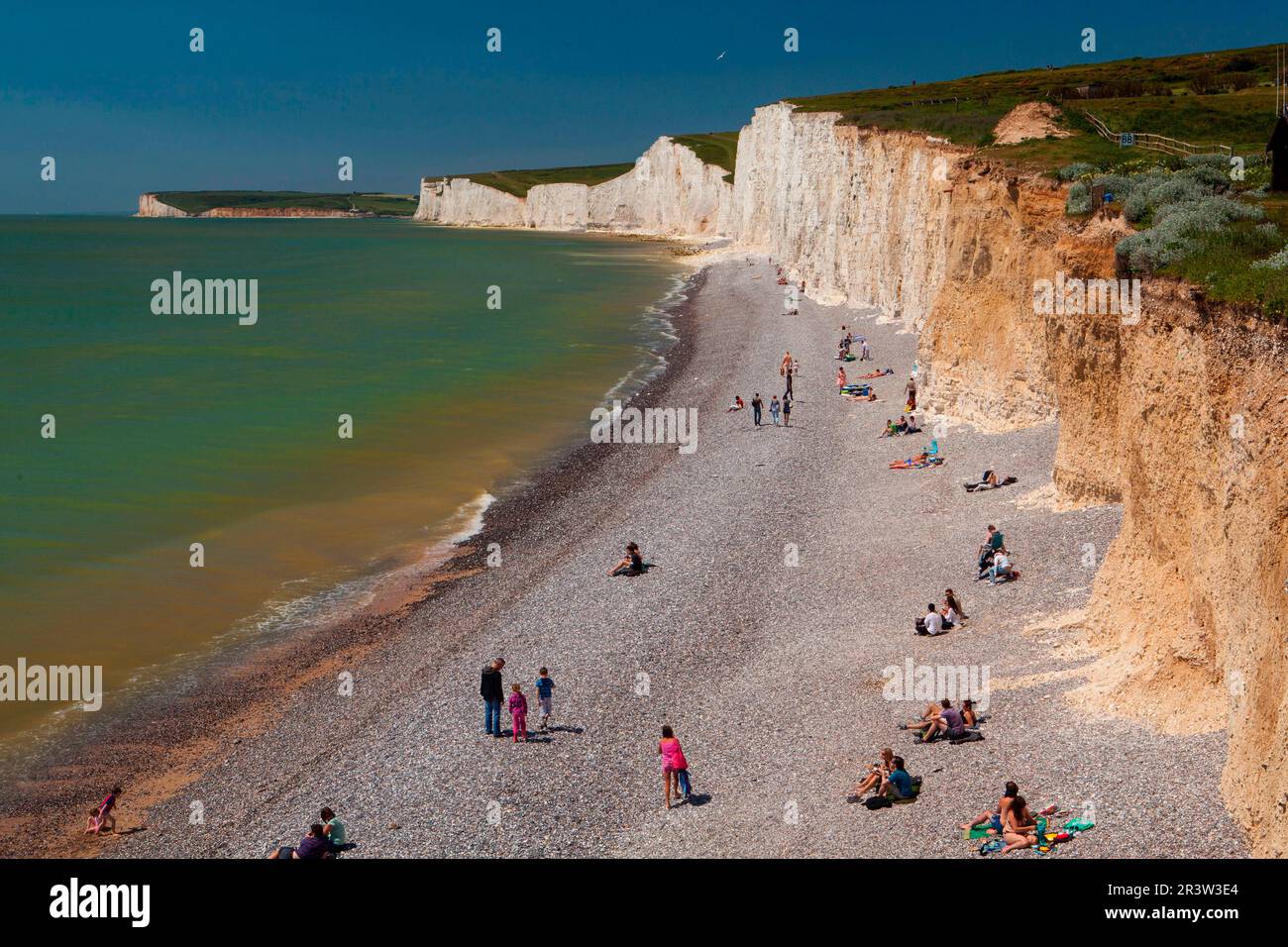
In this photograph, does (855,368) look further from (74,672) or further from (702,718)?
(74,672)

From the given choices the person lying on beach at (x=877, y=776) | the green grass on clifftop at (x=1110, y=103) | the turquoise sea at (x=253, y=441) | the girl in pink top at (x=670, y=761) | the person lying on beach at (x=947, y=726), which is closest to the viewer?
the person lying on beach at (x=877, y=776)

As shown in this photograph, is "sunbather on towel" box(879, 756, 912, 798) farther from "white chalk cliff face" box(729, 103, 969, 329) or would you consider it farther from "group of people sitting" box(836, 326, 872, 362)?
"group of people sitting" box(836, 326, 872, 362)

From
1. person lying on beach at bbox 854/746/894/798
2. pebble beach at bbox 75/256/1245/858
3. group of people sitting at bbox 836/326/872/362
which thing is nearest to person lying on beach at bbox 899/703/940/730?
pebble beach at bbox 75/256/1245/858

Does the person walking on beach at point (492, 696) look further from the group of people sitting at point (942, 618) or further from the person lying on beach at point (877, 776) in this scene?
the group of people sitting at point (942, 618)

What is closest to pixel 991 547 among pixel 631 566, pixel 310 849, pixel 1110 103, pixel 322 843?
pixel 631 566

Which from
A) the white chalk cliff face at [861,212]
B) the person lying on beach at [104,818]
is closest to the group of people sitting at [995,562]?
the person lying on beach at [104,818]

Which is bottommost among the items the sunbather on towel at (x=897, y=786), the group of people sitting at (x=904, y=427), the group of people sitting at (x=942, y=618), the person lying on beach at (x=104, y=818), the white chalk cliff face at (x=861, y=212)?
the person lying on beach at (x=104, y=818)

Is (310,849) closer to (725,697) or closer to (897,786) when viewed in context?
(725,697)
